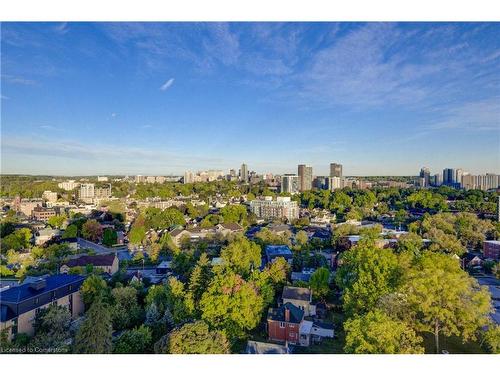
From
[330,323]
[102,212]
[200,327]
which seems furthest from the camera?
[102,212]

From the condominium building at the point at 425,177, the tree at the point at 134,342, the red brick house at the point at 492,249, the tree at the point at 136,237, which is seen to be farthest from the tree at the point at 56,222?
the condominium building at the point at 425,177

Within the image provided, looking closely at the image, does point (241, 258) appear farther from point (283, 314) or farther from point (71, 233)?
point (71, 233)

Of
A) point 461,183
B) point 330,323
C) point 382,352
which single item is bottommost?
point 330,323

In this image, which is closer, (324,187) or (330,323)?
(330,323)

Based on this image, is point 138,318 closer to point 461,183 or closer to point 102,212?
point 102,212

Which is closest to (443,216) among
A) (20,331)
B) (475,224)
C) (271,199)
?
(475,224)

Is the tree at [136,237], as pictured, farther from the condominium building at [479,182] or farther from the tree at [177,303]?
the condominium building at [479,182]
